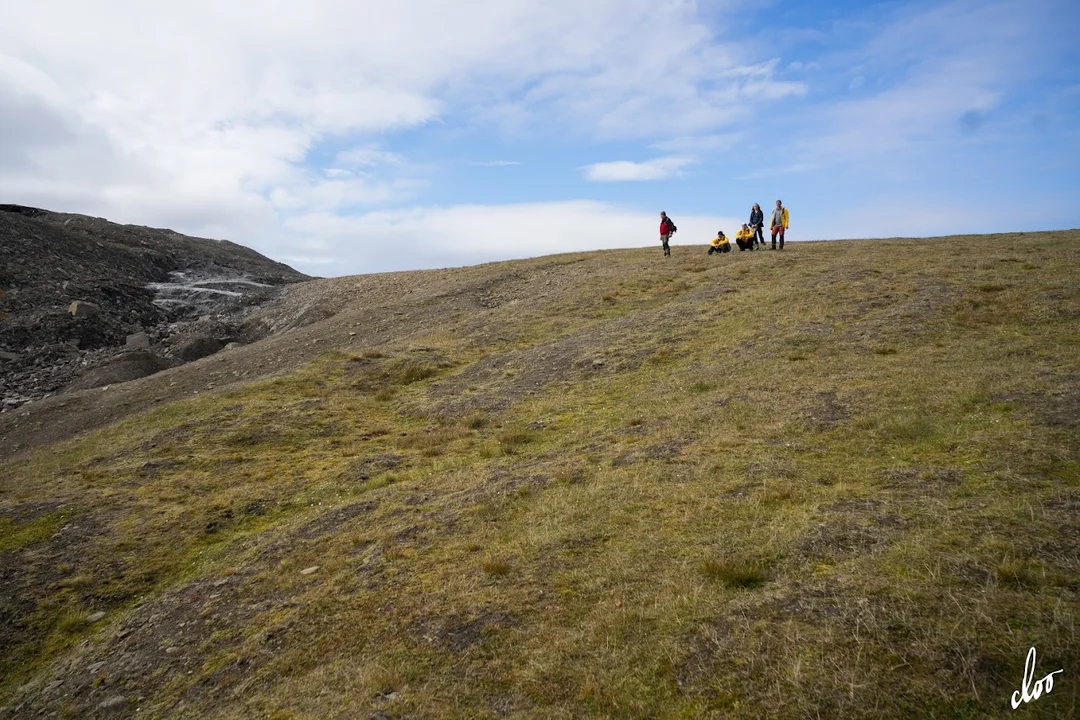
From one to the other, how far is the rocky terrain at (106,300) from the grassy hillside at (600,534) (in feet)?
42.3

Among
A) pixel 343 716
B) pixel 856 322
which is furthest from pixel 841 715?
pixel 856 322

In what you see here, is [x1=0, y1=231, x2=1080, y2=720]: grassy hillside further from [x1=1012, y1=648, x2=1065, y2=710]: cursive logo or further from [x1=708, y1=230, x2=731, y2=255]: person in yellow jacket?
[x1=708, y1=230, x2=731, y2=255]: person in yellow jacket

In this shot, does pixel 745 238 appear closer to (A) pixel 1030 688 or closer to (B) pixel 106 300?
(A) pixel 1030 688

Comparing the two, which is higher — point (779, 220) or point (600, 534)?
point (779, 220)

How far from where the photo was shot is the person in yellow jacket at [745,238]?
35.6 m

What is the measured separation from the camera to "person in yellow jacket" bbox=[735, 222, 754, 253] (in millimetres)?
35625

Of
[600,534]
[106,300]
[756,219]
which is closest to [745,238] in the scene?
[756,219]

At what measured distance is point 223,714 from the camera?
20.7ft

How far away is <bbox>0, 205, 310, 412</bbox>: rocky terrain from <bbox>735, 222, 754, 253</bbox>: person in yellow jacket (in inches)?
1107

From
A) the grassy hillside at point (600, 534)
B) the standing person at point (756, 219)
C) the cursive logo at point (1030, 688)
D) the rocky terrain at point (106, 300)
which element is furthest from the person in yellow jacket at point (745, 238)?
the cursive logo at point (1030, 688)

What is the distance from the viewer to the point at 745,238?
35625 millimetres

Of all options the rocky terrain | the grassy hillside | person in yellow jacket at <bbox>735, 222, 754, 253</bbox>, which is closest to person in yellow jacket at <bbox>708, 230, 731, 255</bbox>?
person in yellow jacket at <bbox>735, 222, 754, 253</bbox>

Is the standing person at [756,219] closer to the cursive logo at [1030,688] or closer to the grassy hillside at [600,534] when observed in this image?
the grassy hillside at [600,534]

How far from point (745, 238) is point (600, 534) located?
30.5 meters
